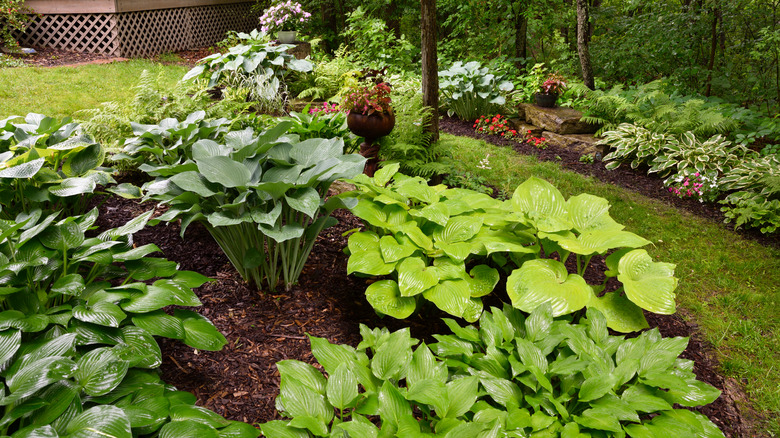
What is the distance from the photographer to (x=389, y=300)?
2.31 m

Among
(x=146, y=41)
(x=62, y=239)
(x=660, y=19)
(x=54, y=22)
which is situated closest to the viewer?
(x=62, y=239)

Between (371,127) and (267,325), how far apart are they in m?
2.17

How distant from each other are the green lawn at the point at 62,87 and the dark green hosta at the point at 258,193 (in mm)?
2607

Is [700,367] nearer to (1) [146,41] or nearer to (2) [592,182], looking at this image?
(2) [592,182]

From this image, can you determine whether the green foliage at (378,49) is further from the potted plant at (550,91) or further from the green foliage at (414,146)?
the green foliage at (414,146)

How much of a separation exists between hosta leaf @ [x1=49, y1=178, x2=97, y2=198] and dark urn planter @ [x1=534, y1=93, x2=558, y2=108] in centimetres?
565

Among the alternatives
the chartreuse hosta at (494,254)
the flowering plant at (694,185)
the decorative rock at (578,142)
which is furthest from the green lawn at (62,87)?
the flowering plant at (694,185)

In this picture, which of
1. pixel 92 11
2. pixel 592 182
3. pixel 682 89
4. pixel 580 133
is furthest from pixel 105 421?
pixel 92 11

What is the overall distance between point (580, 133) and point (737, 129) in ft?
5.49

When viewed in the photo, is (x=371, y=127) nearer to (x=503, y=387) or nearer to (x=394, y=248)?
(x=394, y=248)

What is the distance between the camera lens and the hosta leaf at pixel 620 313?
2.29 metres

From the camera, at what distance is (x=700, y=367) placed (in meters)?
2.49

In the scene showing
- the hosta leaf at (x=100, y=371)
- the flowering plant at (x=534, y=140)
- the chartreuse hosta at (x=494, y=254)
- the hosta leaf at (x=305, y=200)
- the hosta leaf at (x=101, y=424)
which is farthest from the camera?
the flowering plant at (x=534, y=140)

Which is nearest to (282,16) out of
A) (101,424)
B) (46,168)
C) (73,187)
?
(46,168)
